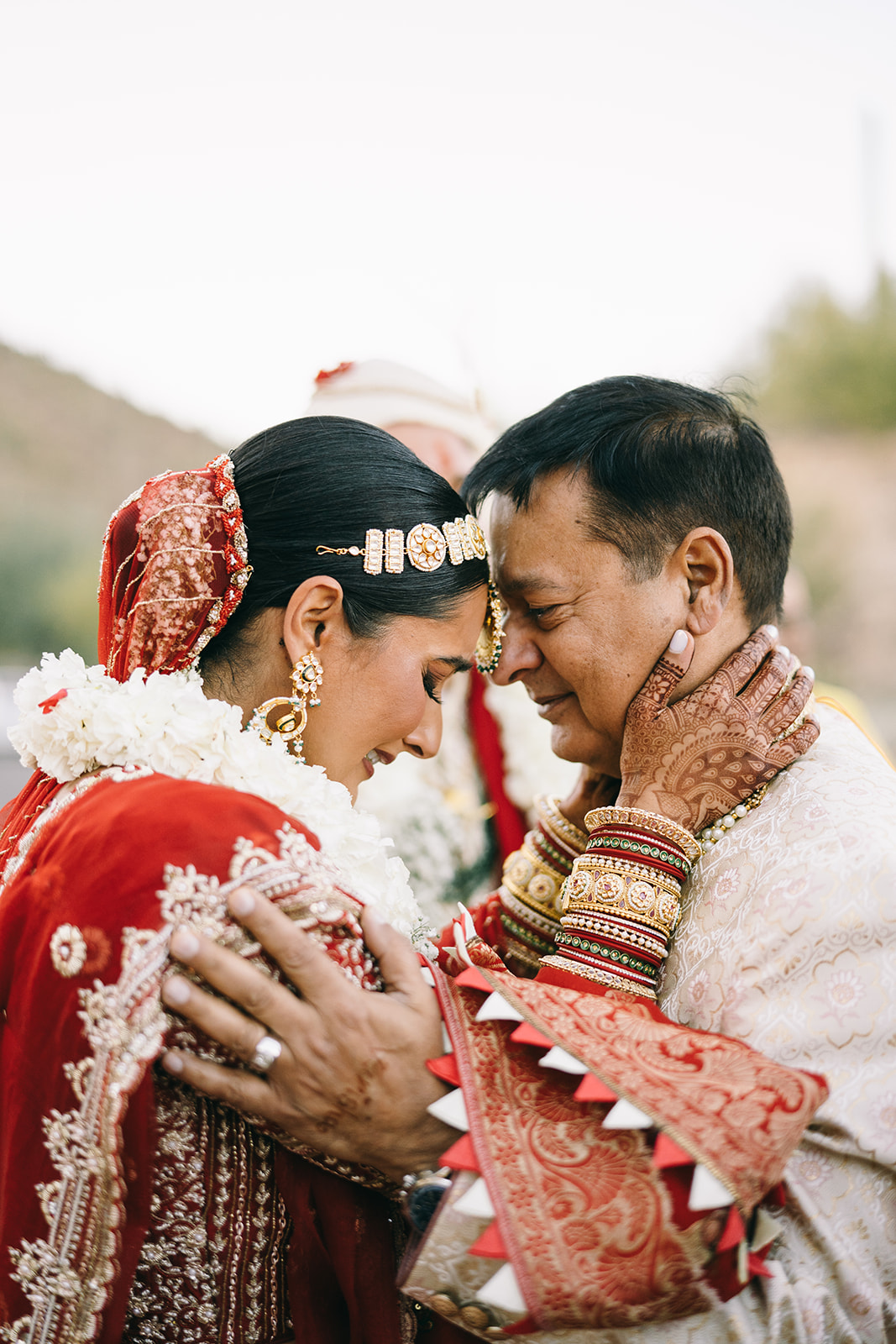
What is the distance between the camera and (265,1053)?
1.63 metres

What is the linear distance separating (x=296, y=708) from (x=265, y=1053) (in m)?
0.73

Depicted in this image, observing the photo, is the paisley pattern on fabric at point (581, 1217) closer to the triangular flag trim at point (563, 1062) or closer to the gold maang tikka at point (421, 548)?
the triangular flag trim at point (563, 1062)

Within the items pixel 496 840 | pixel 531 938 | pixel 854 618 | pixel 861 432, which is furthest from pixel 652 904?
pixel 861 432

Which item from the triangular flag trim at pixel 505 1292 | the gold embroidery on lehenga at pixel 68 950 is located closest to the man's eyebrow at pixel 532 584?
the gold embroidery on lehenga at pixel 68 950

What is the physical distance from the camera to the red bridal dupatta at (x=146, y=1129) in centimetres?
160

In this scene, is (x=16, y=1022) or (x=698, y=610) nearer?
(x=16, y=1022)

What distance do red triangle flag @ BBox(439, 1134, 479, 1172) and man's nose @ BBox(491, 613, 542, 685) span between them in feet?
3.91

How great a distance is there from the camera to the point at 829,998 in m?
1.86

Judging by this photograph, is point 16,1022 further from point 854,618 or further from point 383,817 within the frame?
point 854,618

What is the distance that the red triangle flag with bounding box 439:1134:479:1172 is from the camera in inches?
61.4

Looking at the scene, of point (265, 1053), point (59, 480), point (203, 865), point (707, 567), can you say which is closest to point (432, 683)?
point (707, 567)

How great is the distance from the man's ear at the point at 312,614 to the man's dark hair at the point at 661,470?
23.1 inches

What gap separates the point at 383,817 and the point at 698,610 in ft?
6.04

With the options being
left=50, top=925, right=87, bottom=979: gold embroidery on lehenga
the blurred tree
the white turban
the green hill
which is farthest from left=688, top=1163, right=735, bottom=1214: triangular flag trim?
the blurred tree
